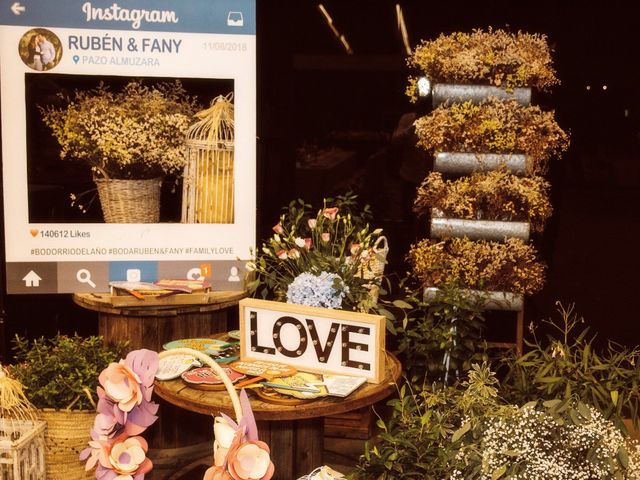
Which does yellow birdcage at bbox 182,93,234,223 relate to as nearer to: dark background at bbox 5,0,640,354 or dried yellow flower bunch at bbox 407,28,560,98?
dark background at bbox 5,0,640,354

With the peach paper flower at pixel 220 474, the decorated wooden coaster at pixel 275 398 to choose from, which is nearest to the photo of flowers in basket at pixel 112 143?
the decorated wooden coaster at pixel 275 398

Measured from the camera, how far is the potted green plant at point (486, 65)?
401 centimetres

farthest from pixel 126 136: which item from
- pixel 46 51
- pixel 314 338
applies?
pixel 314 338

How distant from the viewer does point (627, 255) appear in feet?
28.9

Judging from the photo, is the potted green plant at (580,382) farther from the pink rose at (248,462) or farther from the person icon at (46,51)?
the person icon at (46,51)

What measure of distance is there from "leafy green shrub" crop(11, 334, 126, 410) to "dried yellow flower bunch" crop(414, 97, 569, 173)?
6.66 ft

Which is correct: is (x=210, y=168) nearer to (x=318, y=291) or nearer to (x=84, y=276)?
(x=84, y=276)

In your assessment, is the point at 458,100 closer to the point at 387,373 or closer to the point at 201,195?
the point at 201,195

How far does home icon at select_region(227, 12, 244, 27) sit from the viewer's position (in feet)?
11.9

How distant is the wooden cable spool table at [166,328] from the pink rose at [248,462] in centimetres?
210

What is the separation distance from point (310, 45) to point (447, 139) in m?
1.08

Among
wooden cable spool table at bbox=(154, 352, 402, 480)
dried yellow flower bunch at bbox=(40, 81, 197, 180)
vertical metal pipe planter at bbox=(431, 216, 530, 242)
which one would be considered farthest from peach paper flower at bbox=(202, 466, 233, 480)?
vertical metal pipe planter at bbox=(431, 216, 530, 242)

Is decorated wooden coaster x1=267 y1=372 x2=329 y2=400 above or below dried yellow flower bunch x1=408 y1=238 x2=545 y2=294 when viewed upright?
below

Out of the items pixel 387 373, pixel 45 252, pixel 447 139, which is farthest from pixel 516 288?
pixel 45 252
